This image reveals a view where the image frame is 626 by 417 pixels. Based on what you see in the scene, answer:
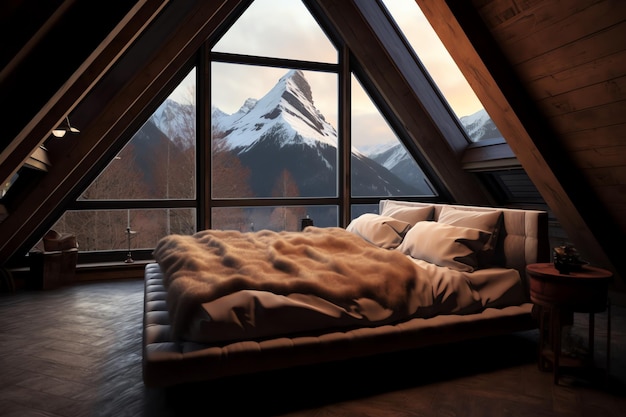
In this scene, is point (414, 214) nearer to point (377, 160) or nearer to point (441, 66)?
point (441, 66)

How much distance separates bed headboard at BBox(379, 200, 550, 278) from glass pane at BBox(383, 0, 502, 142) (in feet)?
6.69

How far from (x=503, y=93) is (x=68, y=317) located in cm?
375

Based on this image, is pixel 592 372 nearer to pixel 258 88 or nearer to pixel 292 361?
pixel 292 361

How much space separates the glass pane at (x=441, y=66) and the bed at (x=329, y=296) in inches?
75.8

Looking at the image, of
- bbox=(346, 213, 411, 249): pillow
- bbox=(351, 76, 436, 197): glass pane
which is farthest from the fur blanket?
bbox=(351, 76, 436, 197): glass pane

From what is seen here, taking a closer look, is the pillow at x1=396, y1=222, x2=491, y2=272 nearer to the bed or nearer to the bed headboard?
the bed

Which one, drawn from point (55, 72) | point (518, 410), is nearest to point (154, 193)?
point (55, 72)

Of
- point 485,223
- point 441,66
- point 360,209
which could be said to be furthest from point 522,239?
point 360,209

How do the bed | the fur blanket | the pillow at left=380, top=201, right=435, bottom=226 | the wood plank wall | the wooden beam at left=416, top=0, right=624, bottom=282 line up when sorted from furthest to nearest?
the pillow at left=380, top=201, right=435, bottom=226
the wooden beam at left=416, top=0, right=624, bottom=282
the wood plank wall
the fur blanket
the bed

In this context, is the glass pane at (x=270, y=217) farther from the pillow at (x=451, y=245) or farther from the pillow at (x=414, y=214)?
the pillow at (x=451, y=245)

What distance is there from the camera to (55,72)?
212cm

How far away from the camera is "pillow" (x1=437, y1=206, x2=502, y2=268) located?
287 cm

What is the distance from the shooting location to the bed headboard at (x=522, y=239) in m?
2.74

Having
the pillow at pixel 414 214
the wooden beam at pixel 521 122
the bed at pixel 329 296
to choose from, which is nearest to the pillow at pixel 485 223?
the bed at pixel 329 296
